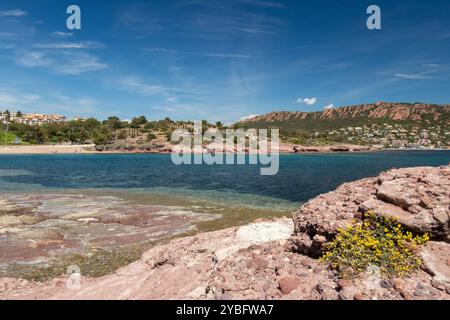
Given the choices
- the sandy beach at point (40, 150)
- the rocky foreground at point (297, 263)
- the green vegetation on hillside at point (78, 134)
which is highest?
the green vegetation on hillside at point (78, 134)

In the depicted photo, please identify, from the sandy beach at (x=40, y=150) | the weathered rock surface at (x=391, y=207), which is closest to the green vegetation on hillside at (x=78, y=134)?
the sandy beach at (x=40, y=150)

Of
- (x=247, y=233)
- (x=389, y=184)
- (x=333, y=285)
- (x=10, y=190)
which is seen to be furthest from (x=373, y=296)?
(x=10, y=190)

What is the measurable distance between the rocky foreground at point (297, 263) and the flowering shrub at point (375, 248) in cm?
22

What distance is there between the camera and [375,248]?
24.8 ft

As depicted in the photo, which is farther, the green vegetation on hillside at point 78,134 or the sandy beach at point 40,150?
the green vegetation on hillside at point 78,134

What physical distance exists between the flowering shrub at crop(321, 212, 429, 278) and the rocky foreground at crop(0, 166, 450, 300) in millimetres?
222

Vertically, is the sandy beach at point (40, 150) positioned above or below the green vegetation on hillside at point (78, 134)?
below

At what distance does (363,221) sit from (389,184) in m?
1.71

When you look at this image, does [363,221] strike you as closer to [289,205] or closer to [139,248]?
[139,248]

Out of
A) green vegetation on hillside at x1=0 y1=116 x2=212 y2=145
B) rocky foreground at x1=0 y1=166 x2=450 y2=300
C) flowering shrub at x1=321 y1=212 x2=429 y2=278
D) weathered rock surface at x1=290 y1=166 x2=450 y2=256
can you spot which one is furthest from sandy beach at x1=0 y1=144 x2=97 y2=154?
flowering shrub at x1=321 y1=212 x2=429 y2=278

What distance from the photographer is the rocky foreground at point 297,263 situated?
22.6ft

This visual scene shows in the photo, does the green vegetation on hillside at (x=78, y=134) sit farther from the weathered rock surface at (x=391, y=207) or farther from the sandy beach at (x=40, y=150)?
the weathered rock surface at (x=391, y=207)

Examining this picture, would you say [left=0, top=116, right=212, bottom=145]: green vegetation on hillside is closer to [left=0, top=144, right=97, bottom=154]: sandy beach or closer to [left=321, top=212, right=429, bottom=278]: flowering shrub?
[left=0, top=144, right=97, bottom=154]: sandy beach

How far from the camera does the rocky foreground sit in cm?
689
